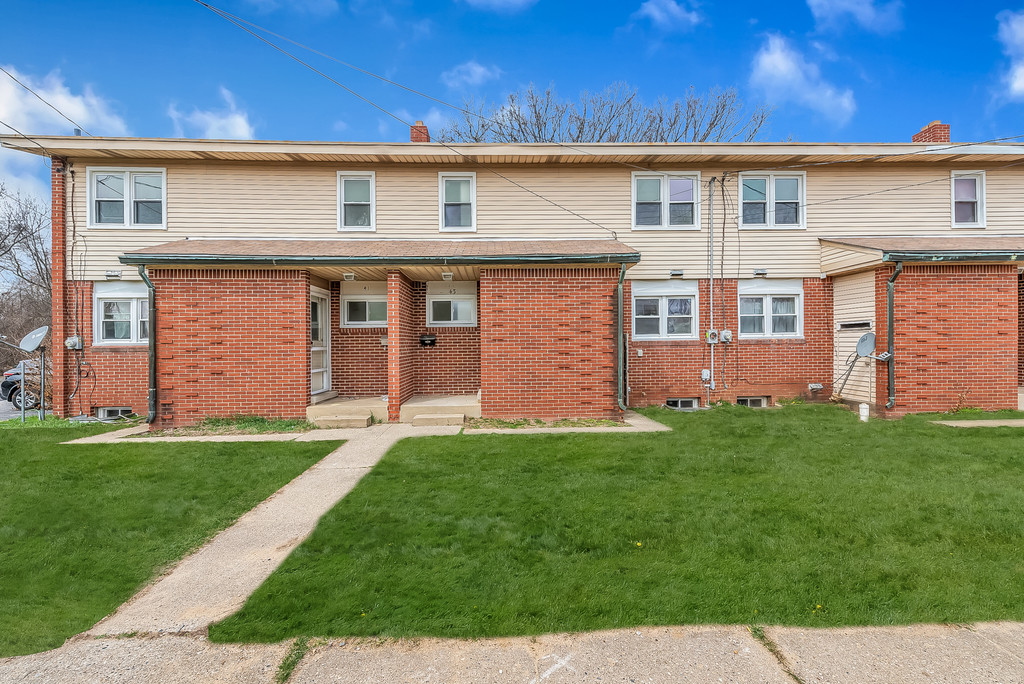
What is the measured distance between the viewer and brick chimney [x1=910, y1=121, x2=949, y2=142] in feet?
37.2

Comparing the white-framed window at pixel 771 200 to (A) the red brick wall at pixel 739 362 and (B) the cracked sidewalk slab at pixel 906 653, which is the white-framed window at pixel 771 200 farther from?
(B) the cracked sidewalk slab at pixel 906 653

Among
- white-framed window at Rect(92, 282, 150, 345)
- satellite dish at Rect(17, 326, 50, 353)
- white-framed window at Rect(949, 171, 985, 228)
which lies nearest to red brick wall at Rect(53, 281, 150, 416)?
white-framed window at Rect(92, 282, 150, 345)

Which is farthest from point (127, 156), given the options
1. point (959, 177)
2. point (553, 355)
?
point (959, 177)

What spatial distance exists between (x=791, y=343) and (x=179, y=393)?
13.3 metres

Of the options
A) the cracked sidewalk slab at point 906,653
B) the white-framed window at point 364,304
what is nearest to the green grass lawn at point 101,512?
the white-framed window at point 364,304

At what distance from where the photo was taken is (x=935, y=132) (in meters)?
11.4

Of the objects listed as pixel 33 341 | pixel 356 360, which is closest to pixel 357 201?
pixel 356 360

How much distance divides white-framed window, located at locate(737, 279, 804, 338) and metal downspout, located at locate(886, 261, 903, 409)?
193 centimetres

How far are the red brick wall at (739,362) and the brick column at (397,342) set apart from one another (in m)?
5.13

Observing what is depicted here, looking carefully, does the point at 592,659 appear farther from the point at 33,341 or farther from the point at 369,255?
the point at 33,341

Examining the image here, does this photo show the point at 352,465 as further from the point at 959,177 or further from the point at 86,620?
the point at 959,177

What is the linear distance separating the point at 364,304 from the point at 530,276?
425cm

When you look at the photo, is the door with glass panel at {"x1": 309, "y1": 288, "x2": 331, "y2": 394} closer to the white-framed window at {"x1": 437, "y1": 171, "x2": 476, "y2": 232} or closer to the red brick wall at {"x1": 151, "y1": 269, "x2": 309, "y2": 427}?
the red brick wall at {"x1": 151, "y1": 269, "x2": 309, "y2": 427}

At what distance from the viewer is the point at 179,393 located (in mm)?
9023
